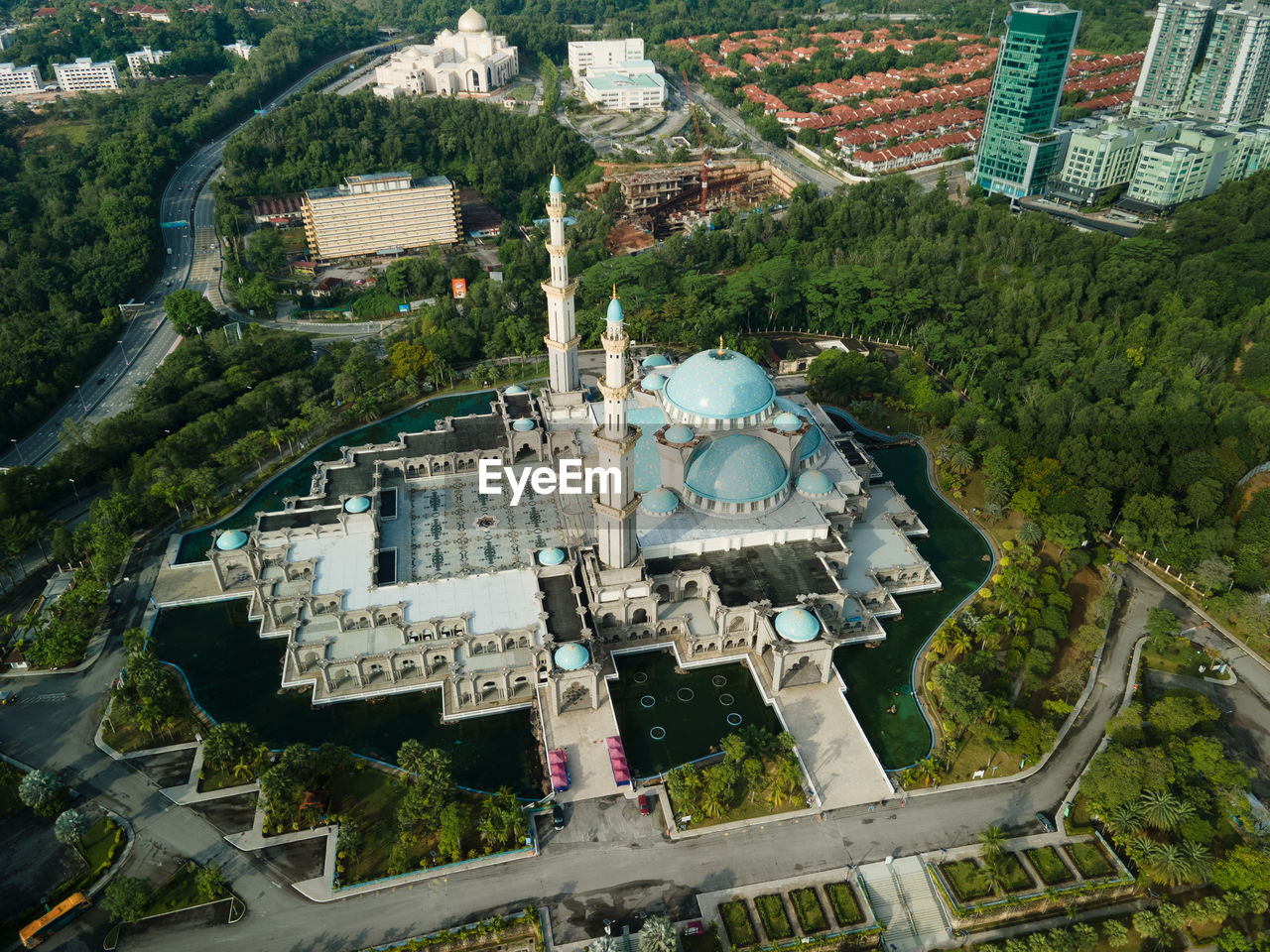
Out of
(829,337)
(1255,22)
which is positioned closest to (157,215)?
(829,337)

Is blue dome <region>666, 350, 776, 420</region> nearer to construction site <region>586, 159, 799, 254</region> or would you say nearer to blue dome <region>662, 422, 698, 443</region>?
blue dome <region>662, 422, 698, 443</region>

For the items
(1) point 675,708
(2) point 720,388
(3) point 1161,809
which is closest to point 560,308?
(2) point 720,388

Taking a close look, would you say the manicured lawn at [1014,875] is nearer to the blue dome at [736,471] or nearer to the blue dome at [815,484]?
the blue dome at [815,484]

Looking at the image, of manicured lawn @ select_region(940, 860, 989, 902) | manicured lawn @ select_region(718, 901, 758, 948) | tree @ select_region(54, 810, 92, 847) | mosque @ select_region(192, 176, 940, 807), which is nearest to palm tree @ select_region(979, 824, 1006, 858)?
manicured lawn @ select_region(940, 860, 989, 902)

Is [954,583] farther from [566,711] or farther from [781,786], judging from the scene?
[566,711]

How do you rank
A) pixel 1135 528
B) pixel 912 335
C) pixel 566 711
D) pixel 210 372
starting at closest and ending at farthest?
pixel 566 711
pixel 1135 528
pixel 210 372
pixel 912 335
